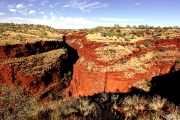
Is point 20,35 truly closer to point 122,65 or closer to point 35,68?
point 35,68

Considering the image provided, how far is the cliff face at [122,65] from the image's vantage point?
1670cm

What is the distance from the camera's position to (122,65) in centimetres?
1794

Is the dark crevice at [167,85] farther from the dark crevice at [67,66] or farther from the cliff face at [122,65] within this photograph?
the dark crevice at [67,66]

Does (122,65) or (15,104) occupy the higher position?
(15,104)

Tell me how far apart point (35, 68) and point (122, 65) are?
1004 cm

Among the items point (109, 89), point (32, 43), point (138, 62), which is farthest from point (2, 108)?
point (32, 43)

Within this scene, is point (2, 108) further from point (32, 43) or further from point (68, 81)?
point (32, 43)

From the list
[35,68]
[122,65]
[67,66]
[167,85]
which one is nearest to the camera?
[167,85]

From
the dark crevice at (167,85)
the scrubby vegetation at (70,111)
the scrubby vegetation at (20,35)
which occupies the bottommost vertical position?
the dark crevice at (167,85)

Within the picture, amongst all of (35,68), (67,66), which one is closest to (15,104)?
(35,68)

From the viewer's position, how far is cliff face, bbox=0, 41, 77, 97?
18797mm

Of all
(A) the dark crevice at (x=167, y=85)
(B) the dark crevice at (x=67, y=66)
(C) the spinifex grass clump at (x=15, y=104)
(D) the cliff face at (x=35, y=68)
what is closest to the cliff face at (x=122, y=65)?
(A) the dark crevice at (x=167, y=85)

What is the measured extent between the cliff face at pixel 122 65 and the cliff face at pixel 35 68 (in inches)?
110

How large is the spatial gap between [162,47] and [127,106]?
17.7 m
